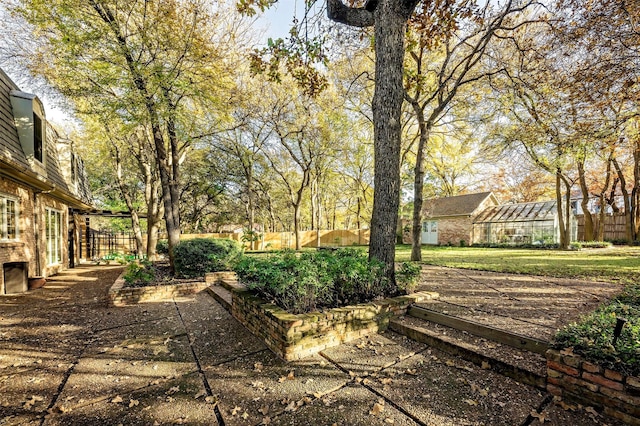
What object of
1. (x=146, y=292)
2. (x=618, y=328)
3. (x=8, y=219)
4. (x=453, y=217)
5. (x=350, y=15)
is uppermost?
(x=350, y=15)

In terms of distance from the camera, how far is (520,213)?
19422mm

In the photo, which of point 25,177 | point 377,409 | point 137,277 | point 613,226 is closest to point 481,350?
point 377,409

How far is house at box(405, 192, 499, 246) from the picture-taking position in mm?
20781

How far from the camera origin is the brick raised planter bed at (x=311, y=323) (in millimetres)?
3256

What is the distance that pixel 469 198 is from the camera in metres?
22.2

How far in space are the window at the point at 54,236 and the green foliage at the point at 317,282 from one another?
8772mm

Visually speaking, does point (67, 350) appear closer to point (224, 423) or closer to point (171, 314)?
point (171, 314)

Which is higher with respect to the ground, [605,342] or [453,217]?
[453,217]

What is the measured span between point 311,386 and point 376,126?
396 cm

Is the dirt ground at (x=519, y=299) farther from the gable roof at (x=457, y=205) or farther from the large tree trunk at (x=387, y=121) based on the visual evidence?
the gable roof at (x=457, y=205)

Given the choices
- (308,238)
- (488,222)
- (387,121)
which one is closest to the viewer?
(387,121)

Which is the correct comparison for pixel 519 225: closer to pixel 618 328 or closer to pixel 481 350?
pixel 481 350

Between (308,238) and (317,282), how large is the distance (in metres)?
20.5

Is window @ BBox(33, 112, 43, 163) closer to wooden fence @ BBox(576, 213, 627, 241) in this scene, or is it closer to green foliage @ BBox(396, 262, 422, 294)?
green foliage @ BBox(396, 262, 422, 294)
